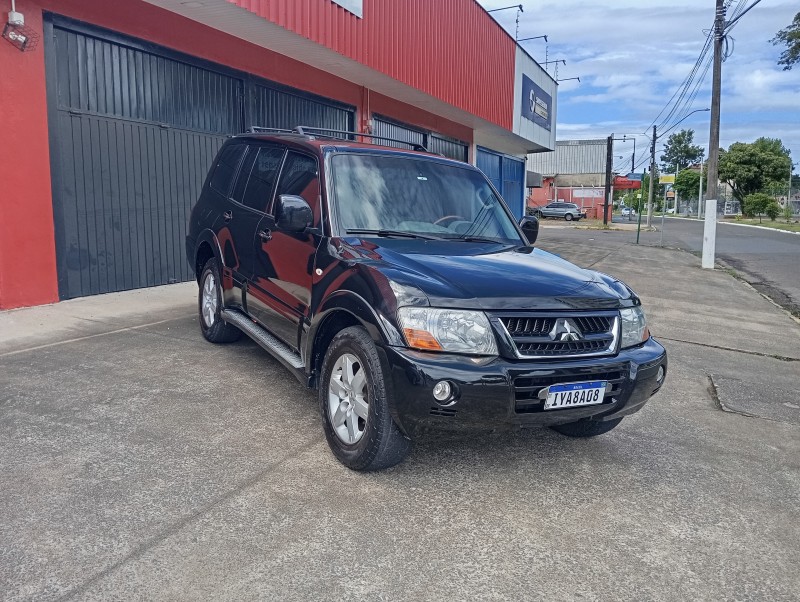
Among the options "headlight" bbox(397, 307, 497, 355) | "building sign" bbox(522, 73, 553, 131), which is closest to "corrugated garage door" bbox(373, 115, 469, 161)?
"building sign" bbox(522, 73, 553, 131)

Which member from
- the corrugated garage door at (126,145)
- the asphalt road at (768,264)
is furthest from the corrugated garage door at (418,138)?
the asphalt road at (768,264)

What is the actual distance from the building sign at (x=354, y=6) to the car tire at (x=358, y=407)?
28.8ft

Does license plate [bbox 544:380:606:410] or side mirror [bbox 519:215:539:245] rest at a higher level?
side mirror [bbox 519:215:539:245]

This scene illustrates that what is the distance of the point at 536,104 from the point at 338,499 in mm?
24003

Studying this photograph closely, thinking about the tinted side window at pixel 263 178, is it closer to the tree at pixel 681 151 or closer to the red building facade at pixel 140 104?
the red building facade at pixel 140 104

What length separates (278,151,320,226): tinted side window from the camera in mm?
4427

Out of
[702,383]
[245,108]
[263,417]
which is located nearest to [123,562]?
[263,417]

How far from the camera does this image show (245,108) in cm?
1082

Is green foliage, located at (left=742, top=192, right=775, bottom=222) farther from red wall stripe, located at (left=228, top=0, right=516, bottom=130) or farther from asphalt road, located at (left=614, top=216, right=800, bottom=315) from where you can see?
red wall stripe, located at (left=228, top=0, right=516, bottom=130)

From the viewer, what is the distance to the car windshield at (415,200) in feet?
14.4

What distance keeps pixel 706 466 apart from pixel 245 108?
9.01 metres

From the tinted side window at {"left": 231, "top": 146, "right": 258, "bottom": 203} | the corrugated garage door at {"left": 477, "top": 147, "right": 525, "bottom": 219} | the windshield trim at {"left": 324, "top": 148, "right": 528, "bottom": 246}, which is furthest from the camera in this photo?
the corrugated garage door at {"left": 477, "top": 147, "right": 525, "bottom": 219}

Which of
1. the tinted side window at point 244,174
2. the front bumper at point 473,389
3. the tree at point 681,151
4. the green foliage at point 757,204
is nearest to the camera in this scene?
the front bumper at point 473,389

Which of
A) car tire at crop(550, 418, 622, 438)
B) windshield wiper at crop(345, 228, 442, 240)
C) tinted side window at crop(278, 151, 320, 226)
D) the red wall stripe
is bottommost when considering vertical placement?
car tire at crop(550, 418, 622, 438)
